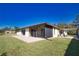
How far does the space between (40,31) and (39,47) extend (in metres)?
0.31

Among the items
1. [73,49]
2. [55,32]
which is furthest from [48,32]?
[73,49]

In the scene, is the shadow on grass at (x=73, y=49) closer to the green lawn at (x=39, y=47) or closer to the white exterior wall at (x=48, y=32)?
the green lawn at (x=39, y=47)

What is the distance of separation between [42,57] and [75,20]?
36.2 inches

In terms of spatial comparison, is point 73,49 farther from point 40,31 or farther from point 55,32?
point 40,31

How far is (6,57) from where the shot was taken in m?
4.72

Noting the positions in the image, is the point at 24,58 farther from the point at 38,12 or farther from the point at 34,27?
the point at 38,12

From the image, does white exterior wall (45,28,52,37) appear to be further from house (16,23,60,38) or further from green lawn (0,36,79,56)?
green lawn (0,36,79,56)

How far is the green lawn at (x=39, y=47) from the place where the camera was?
471 cm

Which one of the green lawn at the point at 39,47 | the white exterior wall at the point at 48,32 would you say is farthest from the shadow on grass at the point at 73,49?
the white exterior wall at the point at 48,32

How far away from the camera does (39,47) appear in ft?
15.6

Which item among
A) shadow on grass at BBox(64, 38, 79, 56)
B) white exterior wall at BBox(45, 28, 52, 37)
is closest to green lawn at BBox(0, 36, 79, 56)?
shadow on grass at BBox(64, 38, 79, 56)

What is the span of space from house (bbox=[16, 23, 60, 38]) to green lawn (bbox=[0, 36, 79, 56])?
121 millimetres

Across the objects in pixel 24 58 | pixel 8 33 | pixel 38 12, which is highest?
pixel 38 12

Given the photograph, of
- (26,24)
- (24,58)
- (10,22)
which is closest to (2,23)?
(10,22)
